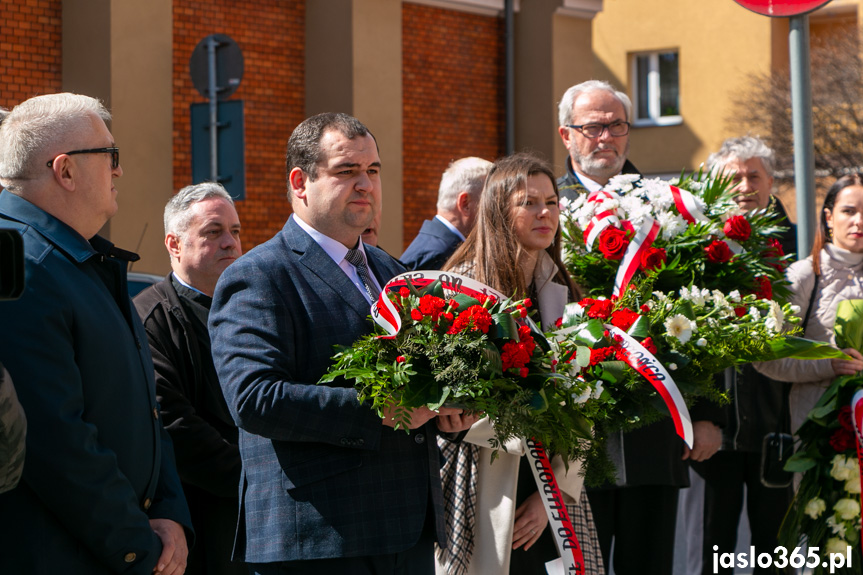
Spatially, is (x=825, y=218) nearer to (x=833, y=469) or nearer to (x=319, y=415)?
(x=833, y=469)

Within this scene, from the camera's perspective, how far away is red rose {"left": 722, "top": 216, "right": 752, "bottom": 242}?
15.3 ft

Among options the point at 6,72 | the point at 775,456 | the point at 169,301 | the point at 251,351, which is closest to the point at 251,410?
the point at 251,351

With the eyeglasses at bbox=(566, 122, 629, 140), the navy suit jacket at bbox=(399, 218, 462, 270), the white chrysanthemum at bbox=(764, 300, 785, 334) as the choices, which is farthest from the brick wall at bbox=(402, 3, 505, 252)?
the white chrysanthemum at bbox=(764, 300, 785, 334)

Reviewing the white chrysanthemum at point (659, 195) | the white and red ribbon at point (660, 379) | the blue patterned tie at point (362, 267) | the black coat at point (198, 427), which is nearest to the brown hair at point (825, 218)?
the white chrysanthemum at point (659, 195)

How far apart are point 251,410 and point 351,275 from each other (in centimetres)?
61

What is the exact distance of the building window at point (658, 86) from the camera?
28.5 meters

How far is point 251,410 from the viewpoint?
127 inches

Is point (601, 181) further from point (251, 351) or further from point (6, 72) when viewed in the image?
point (6, 72)

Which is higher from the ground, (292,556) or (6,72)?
(6,72)

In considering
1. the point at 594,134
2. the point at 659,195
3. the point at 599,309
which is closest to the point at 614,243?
the point at 659,195

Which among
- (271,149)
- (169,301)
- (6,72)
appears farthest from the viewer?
(271,149)

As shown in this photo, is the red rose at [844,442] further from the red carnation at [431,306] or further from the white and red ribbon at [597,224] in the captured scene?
the red carnation at [431,306]

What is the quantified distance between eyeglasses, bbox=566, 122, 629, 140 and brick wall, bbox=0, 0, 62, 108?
878cm

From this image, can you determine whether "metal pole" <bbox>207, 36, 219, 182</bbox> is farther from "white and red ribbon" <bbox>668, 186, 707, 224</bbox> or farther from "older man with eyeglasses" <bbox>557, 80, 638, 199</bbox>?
"white and red ribbon" <bbox>668, 186, 707, 224</bbox>
